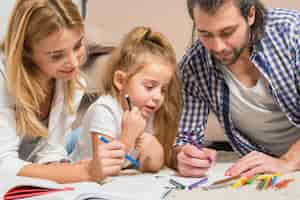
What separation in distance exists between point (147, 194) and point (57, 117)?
471 mm

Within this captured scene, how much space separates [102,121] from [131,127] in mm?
99

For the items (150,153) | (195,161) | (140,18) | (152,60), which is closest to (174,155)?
(150,153)

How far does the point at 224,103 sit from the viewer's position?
144cm

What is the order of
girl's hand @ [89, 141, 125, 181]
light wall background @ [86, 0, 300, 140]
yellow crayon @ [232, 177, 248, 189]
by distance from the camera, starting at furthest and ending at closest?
light wall background @ [86, 0, 300, 140] < girl's hand @ [89, 141, 125, 181] < yellow crayon @ [232, 177, 248, 189]

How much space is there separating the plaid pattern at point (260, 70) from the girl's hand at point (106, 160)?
340mm

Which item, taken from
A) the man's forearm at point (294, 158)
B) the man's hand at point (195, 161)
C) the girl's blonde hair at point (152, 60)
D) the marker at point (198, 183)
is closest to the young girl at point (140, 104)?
the girl's blonde hair at point (152, 60)

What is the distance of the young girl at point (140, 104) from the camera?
137cm

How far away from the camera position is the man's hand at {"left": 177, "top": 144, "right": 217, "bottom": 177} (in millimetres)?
1253

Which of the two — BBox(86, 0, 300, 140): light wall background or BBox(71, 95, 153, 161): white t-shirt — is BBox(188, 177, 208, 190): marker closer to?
BBox(71, 95, 153, 161): white t-shirt

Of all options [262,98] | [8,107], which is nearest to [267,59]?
[262,98]

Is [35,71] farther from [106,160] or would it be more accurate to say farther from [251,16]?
[251,16]

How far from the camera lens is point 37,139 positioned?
142 cm

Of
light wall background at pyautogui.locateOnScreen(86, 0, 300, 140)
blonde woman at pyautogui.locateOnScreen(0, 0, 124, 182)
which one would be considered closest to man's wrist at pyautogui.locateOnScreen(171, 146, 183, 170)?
blonde woman at pyautogui.locateOnScreen(0, 0, 124, 182)

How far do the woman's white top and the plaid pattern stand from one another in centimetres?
33
